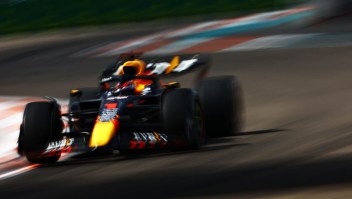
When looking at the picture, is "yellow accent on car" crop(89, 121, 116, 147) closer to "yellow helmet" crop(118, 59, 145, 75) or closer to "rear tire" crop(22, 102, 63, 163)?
"rear tire" crop(22, 102, 63, 163)

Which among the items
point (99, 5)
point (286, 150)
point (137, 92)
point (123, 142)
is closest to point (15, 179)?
point (123, 142)

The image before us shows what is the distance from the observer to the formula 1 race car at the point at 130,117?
9.83 m

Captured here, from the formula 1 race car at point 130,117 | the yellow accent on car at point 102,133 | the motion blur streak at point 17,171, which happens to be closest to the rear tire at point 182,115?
the formula 1 race car at point 130,117

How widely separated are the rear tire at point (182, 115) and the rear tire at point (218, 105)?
93cm

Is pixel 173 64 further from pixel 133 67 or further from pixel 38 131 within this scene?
pixel 38 131

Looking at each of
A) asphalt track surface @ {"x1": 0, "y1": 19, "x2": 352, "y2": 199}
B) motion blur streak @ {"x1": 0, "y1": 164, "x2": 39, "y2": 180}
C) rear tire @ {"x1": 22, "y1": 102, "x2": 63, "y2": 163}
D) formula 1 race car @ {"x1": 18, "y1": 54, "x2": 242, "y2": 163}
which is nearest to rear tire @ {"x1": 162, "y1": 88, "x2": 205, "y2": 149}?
formula 1 race car @ {"x1": 18, "y1": 54, "x2": 242, "y2": 163}

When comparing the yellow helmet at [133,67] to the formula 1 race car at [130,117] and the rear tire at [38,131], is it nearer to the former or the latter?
the formula 1 race car at [130,117]

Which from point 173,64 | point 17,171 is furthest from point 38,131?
point 173,64

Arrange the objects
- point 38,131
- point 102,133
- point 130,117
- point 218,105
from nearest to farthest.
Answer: point 102,133, point 38,131, point 130,117, point 218,105

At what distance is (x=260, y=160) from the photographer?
911 centimetres

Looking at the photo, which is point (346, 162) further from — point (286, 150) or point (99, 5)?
point (99, 5)

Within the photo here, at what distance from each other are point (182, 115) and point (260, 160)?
1007 millimetres

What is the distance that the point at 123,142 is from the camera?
32.3 ft

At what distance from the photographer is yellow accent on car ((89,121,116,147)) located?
9.75m
